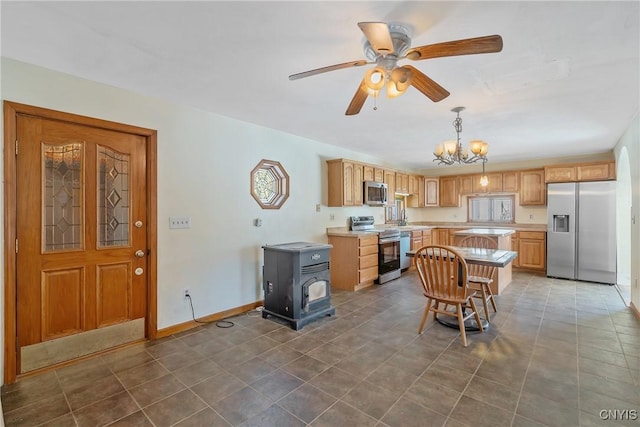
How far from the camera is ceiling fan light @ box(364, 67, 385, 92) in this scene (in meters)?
1.74

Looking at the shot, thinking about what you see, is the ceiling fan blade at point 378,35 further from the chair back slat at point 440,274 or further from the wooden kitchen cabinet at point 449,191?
the wooden kitchen cabinet at point 449,191

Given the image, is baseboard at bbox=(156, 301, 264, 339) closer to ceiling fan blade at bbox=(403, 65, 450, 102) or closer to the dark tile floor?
the dark tile floor

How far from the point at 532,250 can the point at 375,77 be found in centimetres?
586

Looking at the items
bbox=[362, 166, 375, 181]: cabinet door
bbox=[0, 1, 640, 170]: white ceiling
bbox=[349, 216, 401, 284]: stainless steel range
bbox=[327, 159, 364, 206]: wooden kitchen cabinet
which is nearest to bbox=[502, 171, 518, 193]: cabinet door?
bbox=[0, 1, 640, 170]: white ceiling

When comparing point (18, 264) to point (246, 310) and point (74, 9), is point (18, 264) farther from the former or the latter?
point (246, 310)

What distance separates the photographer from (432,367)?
2387 mm

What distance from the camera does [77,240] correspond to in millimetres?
2580

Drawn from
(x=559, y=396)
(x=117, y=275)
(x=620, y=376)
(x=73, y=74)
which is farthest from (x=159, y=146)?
(x=620, y=376)

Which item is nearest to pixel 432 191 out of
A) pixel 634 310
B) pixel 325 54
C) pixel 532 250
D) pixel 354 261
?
pixel 532 250

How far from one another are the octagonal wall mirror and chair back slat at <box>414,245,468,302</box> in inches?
81.8

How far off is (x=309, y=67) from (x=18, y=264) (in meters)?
2.72

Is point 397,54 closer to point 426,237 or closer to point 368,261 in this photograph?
point 368,261

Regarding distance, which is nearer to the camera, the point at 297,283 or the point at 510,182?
the point at 297,283

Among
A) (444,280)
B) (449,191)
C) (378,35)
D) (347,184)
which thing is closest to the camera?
(378,35)
